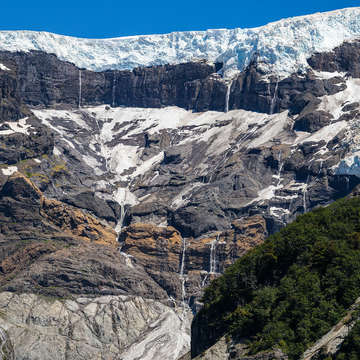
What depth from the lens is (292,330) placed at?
347ft

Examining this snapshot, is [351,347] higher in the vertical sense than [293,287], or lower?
lower

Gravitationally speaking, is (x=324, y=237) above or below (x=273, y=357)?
above

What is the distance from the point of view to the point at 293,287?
372ft

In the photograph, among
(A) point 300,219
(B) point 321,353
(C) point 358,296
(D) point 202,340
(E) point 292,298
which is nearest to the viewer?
(B) point 321,353

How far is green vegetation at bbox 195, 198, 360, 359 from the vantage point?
10512 centimetres

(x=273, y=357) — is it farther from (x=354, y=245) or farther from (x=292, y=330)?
(x=354, y=245)

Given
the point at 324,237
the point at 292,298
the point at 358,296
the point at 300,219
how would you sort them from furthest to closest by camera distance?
the point at 300,219 → the point at 324,237 → the point at 292,298 → the point at 358,296

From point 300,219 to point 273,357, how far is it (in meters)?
48.2

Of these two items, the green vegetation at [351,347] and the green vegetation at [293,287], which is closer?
the green vegetation at [351,347]

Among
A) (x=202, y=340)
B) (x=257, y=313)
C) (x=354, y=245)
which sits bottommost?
(x=202, y=340)

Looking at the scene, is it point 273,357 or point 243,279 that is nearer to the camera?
point 273,357

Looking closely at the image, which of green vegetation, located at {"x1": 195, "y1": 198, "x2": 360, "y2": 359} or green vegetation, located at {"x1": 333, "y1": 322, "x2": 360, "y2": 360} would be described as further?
green vegetation, located at {"x1": 195, "y1": 198, "x2": 360, "y2": 359}

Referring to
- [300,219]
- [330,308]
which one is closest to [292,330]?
[330,308]

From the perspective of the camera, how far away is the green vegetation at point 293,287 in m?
105
